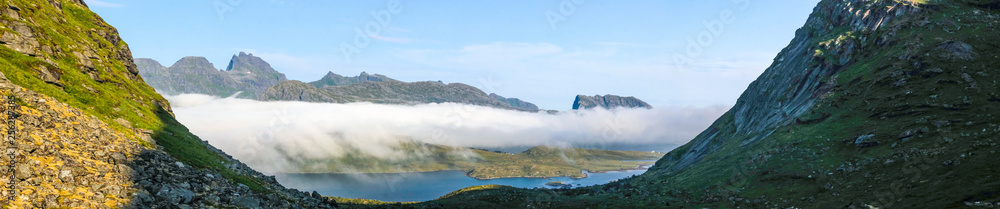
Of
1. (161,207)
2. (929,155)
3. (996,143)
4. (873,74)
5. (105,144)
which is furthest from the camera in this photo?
(873,74)

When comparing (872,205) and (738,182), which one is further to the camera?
(738,182)

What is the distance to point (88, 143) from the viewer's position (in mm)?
39375

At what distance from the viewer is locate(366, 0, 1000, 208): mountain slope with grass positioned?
56.6 metres

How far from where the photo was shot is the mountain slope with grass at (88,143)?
3225 cm

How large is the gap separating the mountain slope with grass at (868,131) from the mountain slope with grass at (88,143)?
4558 centimetres

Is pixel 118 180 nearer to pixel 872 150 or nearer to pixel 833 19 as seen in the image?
pixel 872 150

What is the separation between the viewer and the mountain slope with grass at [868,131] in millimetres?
56622

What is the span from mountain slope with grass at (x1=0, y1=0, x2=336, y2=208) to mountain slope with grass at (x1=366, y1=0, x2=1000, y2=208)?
150ft

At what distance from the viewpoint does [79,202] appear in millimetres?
30734

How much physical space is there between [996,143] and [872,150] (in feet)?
67.9

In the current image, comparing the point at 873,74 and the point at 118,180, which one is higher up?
the point at 873,74

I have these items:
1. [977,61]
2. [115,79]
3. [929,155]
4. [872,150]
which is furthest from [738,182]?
[115,79]

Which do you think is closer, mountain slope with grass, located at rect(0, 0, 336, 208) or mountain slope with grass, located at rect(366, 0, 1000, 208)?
mountain slope with grass, located at rect(0, 0, 336, 208)

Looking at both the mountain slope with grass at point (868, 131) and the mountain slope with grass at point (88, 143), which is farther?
the mountain slope with grass at point (868, 131)
